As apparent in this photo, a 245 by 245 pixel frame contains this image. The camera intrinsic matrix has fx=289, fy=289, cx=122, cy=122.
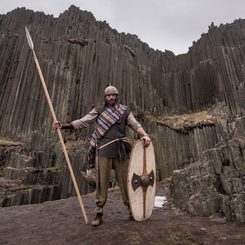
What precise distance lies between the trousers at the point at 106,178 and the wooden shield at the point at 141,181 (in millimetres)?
268

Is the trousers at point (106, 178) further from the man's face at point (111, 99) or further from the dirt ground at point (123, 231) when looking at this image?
the man's face at point (111, 99)

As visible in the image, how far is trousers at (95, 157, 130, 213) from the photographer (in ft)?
14.5

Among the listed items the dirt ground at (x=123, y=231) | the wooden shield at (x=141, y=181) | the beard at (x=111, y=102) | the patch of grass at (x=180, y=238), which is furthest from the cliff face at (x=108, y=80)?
the patch of grass at (x=180, y=238)

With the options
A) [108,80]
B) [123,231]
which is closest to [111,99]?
[123,231]

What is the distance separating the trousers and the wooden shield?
27cm

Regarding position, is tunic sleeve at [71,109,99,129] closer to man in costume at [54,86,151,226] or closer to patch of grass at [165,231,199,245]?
man in costume at [54,86,151,226]

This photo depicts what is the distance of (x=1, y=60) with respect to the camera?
24.1 metres

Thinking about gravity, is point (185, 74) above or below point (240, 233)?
above

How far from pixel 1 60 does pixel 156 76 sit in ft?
42.5

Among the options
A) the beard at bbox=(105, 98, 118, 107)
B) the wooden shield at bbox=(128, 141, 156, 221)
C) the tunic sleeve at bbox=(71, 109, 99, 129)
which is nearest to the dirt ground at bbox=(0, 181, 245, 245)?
the wooden shield at bbox=(128, 141, 156, 221)

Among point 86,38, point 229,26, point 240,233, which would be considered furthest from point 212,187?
point 229,26

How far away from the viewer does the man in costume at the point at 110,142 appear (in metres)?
4.46

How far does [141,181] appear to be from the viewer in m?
4.32

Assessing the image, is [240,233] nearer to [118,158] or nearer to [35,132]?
[118,158]
